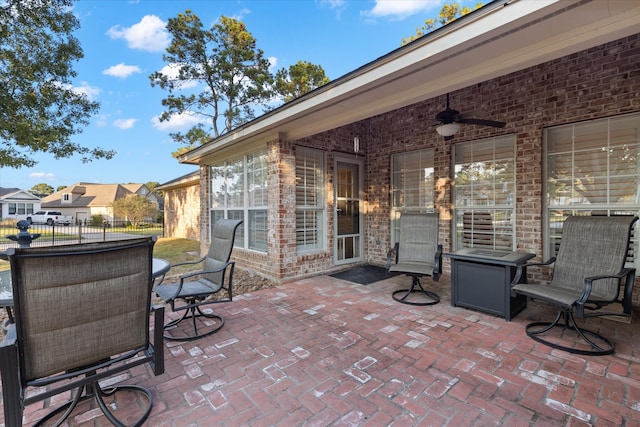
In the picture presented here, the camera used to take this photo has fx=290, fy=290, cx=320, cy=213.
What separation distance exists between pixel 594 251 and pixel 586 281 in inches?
29.2

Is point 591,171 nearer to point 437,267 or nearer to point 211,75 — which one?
point 437,267

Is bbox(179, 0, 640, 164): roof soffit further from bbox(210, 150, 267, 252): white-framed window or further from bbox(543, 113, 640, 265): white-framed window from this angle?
bbox(543, 113, 640, 265): white-framed window

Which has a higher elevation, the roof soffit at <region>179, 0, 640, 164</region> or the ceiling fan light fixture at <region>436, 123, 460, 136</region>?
the roof soffit at <region>179, 0, 640, 164</region>

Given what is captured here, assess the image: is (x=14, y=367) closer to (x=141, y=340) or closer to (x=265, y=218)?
(x=141, y=340)

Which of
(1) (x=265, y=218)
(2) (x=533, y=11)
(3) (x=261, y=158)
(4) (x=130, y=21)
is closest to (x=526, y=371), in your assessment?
(2) (x=533, y=11)

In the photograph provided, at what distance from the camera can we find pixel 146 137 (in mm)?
20266

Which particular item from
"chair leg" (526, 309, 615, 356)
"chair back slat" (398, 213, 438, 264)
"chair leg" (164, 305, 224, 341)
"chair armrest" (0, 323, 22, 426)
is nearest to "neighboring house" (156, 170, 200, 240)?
"chair leg" (164, 305, 224, 341)

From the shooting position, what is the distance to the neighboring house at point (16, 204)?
1152 inches

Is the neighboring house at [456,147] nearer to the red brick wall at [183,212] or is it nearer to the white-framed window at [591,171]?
the white-framed window at [591,171]

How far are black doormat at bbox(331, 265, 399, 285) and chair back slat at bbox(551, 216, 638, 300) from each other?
2331 mm

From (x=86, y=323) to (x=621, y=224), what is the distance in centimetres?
457

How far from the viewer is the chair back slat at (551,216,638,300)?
2.90 m

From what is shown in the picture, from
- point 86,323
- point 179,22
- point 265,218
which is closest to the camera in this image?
point 86,323

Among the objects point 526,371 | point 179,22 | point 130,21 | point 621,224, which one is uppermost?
point 179,22
